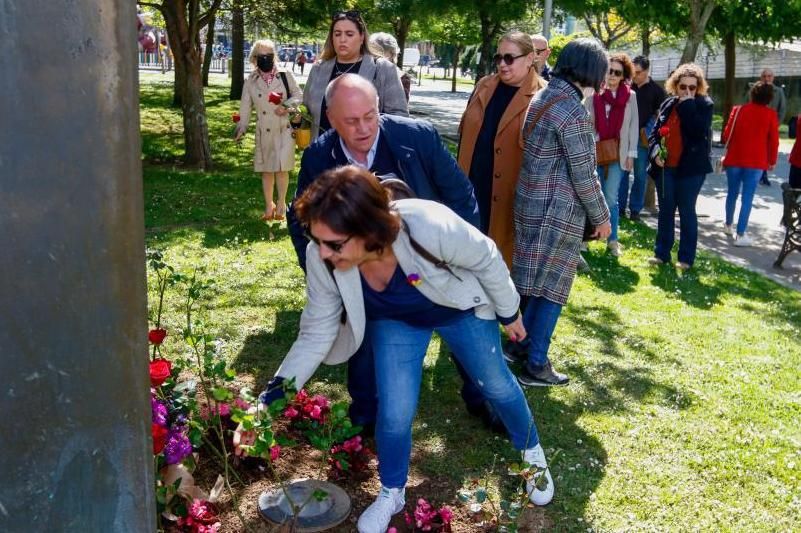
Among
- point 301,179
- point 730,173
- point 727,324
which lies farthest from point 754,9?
point 301,179

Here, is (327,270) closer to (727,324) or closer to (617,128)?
(727,324)

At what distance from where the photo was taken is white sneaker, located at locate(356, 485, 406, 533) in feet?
10.3

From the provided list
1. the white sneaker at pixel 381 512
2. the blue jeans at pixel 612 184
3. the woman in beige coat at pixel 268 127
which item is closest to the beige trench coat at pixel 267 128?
the woman in beige coat at pixel 268 127

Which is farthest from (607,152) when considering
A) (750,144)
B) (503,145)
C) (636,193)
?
(503,145)

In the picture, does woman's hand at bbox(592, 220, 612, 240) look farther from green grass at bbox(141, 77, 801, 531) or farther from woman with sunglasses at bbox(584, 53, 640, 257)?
woman with sunglasses at bbox(584, 53, 640, 257)

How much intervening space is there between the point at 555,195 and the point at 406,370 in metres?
1.69

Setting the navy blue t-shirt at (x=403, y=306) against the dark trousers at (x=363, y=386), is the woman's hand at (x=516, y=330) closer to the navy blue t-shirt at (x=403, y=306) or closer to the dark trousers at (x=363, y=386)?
the navy blue t-shirt at (x=403, y=306)

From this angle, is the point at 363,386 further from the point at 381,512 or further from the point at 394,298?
the point at 394,298

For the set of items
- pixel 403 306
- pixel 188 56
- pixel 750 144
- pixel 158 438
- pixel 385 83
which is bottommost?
pixel 158 438

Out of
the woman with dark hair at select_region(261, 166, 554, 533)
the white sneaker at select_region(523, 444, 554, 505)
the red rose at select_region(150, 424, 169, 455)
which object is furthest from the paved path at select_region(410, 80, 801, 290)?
the red rose at select_region(150, 424, 169, 455)

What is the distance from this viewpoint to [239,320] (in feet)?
17.9

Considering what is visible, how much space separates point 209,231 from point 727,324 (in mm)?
4573

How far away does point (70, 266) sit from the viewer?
1.50 meters

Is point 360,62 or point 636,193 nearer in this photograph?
point 360,62
